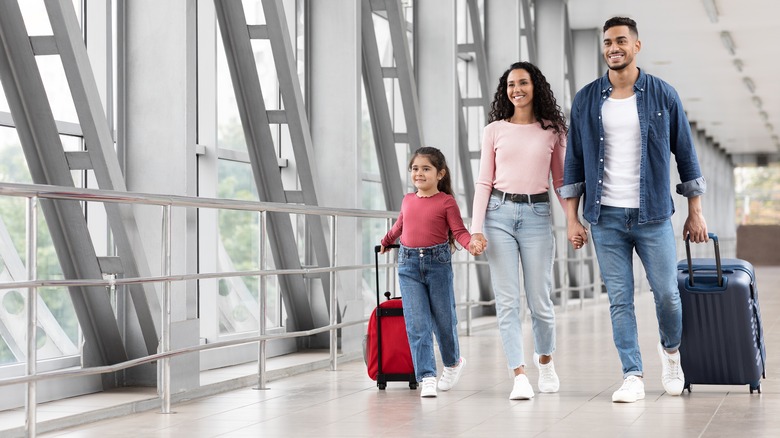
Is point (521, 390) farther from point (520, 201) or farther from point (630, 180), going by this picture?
point (630, 180)

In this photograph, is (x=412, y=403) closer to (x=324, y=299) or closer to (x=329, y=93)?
(x=324, y=299)

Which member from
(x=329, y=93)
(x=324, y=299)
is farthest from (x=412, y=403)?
(x=329, y=93)

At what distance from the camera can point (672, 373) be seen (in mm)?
4312

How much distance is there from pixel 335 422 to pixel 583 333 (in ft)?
14.6

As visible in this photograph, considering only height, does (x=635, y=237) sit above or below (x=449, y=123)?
below

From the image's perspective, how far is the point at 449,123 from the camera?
9.37m

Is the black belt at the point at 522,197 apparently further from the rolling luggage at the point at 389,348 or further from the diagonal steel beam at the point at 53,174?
the diagonal steel beam at the point at 53,174

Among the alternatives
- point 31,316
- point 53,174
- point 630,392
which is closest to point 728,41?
point 630,392

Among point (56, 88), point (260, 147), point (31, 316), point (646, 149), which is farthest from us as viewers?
point (260, 147)

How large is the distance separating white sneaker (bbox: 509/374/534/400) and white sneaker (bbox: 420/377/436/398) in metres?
0.32

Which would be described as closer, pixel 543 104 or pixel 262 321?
pixel 543 104

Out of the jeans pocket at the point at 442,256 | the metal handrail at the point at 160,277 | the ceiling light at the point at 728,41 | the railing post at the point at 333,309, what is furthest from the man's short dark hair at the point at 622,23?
the ceiling light at the point at 728,41

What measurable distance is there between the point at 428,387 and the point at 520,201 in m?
0.83

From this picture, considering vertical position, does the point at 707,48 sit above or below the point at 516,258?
above
